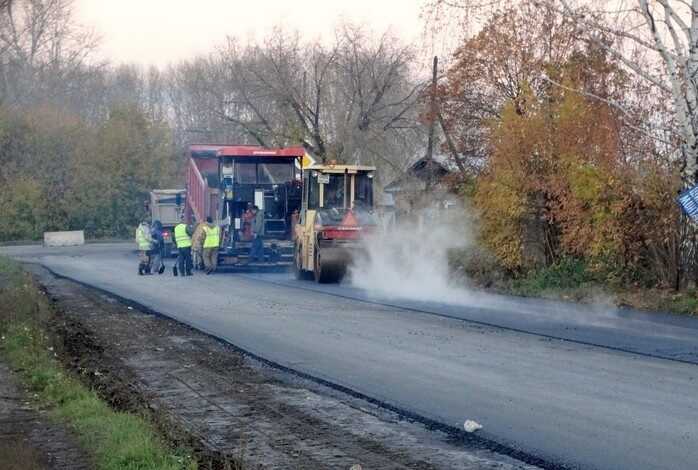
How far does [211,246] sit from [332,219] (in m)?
6.55

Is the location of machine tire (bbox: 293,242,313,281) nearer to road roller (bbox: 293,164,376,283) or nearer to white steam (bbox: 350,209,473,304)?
road roller (bbox: 293,164,376,283)

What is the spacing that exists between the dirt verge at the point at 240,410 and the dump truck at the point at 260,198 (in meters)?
18.2

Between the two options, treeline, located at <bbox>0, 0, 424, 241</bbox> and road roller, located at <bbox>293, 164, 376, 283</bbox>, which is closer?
road roller, located at <bbox>293, 164, 376, 283</bbox>

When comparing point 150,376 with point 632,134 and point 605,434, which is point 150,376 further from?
point 632,134

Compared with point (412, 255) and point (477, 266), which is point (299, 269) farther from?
point (477, 266)

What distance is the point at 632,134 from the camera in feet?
78.8

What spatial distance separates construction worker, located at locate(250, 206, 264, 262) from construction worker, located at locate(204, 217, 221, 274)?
3.61 feet

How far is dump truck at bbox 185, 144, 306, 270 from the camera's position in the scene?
119 ft

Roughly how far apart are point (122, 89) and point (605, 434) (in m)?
92.2

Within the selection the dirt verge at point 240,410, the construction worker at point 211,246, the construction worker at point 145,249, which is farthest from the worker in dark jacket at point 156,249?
the dirt verge at point 240,410

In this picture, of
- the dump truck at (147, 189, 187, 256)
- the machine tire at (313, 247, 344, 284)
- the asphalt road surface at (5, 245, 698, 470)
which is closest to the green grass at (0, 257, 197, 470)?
the asphalt road surface at (5, 245, 698, 470)

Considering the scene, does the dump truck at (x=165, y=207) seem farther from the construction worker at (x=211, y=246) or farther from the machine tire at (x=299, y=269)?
the machine tire at (x=299, y=269)

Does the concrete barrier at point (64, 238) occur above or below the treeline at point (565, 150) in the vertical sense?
below

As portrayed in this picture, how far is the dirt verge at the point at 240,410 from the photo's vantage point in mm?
8961
